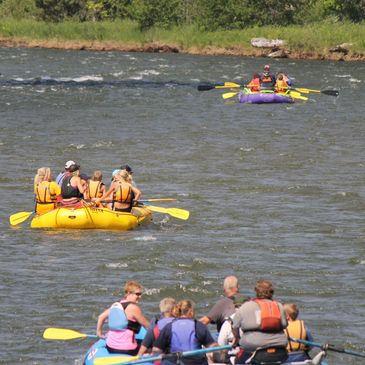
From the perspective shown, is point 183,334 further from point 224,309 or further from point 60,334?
point 60,334

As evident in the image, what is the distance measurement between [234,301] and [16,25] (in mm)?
71158

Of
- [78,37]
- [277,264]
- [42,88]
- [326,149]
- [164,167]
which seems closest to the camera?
[277,264]

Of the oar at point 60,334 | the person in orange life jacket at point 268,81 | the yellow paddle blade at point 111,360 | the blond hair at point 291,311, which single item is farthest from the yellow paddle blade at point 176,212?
the person in orange life jacket at point 268,81

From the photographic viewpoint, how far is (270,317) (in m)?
12.9

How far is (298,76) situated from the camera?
56500 millimetres

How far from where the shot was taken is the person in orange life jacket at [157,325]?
13.2 metres

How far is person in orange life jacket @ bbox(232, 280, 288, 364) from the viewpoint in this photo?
42.5 feet

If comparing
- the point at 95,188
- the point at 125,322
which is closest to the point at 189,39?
the point at 95,188

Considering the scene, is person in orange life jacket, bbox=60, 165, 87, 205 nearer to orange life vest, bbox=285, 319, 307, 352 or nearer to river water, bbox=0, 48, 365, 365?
river water, bbox=0, 48, 365, 365

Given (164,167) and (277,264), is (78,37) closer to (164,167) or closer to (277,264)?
(164,167)

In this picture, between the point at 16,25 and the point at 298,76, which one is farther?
the point at 16,25

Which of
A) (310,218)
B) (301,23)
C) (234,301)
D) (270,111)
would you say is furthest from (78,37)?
(234,301)

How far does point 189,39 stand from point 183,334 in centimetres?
6165

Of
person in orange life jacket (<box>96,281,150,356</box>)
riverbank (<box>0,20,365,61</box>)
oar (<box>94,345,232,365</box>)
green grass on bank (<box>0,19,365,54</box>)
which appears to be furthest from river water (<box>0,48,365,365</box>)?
green grass on bank (<box>0,19,365,54</box>)
